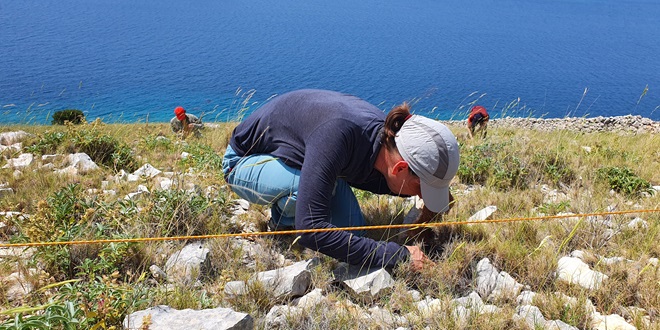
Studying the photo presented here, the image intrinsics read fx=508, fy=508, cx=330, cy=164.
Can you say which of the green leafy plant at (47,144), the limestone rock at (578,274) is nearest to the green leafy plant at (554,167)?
the limestone rock at (578,274)

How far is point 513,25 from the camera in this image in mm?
41375

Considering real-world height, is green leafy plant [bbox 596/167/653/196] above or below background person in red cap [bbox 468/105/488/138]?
above

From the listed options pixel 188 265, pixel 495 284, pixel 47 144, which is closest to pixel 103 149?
pixel 47 144

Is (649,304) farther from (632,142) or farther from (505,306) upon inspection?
(632,142)

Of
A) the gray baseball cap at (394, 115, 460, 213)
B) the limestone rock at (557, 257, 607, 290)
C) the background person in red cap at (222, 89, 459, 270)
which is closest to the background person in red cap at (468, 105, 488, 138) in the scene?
the limestone rock at (557, 257, 607, 290)

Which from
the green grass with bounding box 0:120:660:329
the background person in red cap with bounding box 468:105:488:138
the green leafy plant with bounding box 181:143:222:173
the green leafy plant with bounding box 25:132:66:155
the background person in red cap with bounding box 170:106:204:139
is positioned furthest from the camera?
the background person in red cap with bounding box 170:106:204:139

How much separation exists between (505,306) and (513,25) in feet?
140

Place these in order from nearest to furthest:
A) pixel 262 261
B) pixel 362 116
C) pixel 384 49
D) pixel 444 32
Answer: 1. pixel 362 116
2. pixel 262 261
3. pixel 384 49
4. pixel 444 32

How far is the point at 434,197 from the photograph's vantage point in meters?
3.02

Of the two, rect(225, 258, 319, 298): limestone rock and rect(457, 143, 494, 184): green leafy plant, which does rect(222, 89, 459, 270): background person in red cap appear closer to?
rect(225, 258, 319, 298): limestone rock

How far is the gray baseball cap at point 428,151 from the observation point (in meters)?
2.83

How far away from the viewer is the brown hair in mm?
2973

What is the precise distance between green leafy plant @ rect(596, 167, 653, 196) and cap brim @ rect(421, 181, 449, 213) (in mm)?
2427

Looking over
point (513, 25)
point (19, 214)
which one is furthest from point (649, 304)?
point (513, 25)
